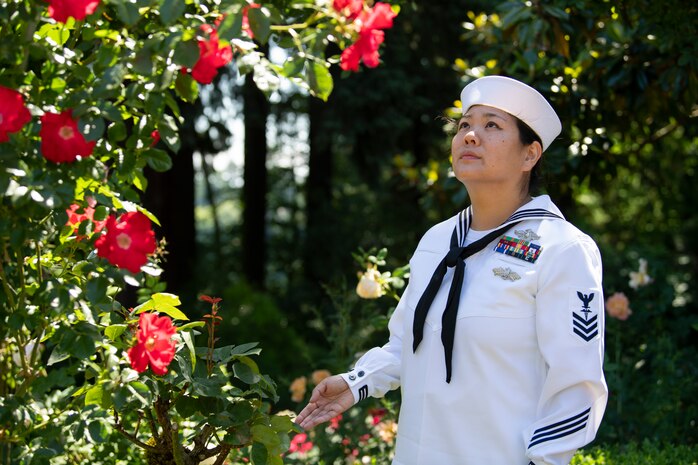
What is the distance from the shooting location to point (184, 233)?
30.5 feet

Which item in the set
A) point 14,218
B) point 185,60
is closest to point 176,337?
point 14,218

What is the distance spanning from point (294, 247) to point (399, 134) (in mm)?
2984

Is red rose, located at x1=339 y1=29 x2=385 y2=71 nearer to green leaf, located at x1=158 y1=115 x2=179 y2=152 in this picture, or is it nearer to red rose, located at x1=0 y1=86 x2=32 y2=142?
green leaf, located at x1=158 y1=115 x2=179 y2=152

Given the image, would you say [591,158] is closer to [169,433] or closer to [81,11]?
[169,433]

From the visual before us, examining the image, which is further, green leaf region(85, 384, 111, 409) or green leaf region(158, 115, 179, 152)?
green leaf region(85, 384, 111, 409)

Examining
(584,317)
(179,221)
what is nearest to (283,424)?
(584,317)

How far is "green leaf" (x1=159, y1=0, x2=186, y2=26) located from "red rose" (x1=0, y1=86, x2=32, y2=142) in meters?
0.35

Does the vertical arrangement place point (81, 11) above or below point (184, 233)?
above

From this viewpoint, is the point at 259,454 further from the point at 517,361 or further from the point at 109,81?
the point at 109,81

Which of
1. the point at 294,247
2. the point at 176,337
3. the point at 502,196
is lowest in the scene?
the point at 294,247

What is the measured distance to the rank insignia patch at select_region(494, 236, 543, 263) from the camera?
2174 millimetres

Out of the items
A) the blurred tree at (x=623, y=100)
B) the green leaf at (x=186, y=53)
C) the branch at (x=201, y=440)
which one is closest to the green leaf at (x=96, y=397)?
the branch at (x=201, y=440)

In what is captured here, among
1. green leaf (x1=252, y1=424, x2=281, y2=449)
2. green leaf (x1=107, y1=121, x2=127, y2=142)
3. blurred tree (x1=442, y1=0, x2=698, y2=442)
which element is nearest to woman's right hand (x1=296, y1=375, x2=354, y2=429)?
green leaf (x1=252, y1=424, x2=281, y2=449)

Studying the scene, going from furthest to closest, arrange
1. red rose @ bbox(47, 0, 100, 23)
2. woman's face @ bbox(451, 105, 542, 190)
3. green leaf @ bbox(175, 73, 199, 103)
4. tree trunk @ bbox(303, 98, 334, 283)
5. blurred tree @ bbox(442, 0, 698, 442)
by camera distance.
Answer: tree trunk @ bbox(303, 98, 334, 283), blurred tree @ bbox(442, 0, 698, 442), woman's face @ bbox(451, 105, 542, 190), green leaf @ bbox(175, 73, 199, 103), red rose @ bbox(47, 0, 100, 23)
